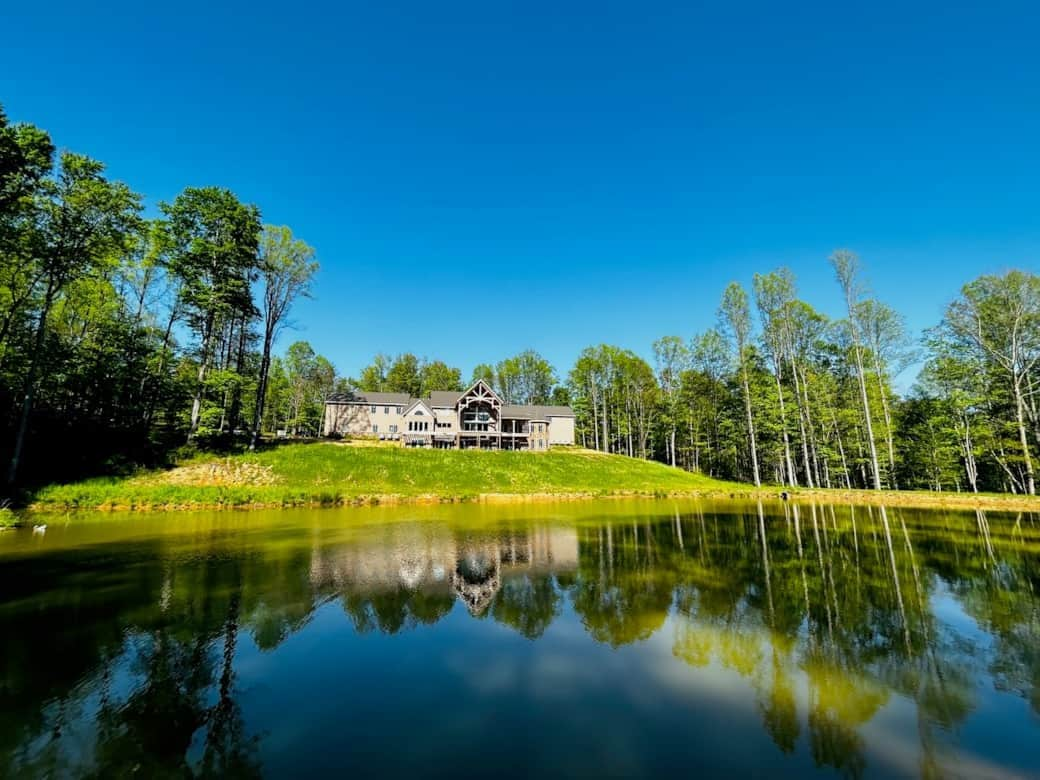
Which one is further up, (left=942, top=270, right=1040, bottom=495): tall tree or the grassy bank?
(left=942, top=270, right=1040, bottom=495): tall tree

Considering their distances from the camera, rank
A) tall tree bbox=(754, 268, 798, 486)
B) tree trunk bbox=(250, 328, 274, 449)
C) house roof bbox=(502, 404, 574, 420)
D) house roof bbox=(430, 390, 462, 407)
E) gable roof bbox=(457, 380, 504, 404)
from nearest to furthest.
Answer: tree trunk bbox=(250, 328, 274, 449)
tall tree bbox=(754, 268, 798, 486)
gable roof bbox=(457, 380, 504, 404)
house roof bbox=(430, 390, 462, 407)
house roof bbox=(502, 404, 574, 420)

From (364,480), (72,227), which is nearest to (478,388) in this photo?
(364,480)

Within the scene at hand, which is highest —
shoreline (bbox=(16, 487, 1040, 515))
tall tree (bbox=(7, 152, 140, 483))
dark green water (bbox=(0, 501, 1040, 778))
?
tall tree (bbox=(7, 152, 140, 483))

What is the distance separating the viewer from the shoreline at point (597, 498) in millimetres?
23875

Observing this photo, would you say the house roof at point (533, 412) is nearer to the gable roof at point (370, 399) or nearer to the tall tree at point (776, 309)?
the gable roof at point (370, 399)

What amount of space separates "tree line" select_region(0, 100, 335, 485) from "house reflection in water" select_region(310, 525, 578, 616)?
20.5m

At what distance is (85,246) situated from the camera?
2384 cm

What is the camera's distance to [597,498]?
3647 cm

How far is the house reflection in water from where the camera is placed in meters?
11.4

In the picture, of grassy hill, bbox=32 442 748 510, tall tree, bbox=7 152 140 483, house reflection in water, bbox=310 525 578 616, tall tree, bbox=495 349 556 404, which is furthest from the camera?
tall tree, bbox=495 349 556 404

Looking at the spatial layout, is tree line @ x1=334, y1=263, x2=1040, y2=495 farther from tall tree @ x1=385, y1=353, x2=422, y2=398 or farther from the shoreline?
tall tree @ x1=385, y1=353, x2=422, y2=398

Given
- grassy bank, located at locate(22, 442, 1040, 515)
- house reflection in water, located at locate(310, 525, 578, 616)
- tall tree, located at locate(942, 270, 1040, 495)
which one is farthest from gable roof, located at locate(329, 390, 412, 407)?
tall tree, located at locate(942, 270, 1040, 495)

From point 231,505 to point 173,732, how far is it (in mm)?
24650

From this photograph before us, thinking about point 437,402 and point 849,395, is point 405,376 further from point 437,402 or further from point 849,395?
point 849,395
